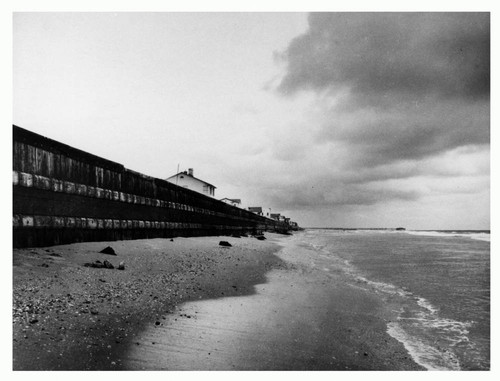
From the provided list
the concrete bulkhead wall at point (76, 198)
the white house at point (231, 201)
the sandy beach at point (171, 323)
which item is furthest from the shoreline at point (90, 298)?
the white house at point (231, 201)

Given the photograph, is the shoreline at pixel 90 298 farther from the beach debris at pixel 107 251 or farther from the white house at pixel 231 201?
the white house at pixel 231 201

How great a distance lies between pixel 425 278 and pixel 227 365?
9.14 meters

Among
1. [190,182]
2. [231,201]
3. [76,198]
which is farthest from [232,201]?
[76,198]

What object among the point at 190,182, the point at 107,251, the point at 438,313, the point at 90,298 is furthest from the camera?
the point at 190,182

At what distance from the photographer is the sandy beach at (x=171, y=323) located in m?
3.42

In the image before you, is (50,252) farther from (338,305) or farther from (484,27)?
(484,27)

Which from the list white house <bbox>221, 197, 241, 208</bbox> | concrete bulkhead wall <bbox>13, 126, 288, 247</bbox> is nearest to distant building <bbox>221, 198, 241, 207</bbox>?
white house <bbox>221, 197, 241, 208</bbox>

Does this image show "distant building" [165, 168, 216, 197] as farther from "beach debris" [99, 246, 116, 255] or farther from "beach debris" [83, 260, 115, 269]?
"beach debris" [83, 260, 115, 269]

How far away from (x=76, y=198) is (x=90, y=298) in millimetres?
4320

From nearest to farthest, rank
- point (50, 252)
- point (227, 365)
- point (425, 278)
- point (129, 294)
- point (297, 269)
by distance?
1. point (227, 365)
2. point (129, 294)
3. point (50, 252)
4. point (425, 278)
5. point (297, 269)

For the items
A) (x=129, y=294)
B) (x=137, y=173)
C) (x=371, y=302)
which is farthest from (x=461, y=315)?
(x=137, y=173)

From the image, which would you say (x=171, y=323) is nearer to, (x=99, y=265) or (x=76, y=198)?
(x=99, y=265)

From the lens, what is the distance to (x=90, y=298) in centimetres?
451

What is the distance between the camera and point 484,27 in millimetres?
6316
